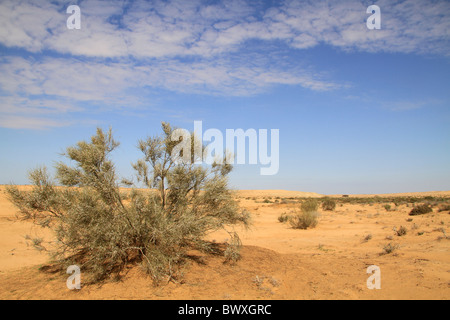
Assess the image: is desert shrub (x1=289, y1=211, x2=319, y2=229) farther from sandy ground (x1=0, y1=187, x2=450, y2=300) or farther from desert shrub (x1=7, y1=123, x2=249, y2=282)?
desert shrub (x1=7, y1=123, x2=249, y2=282)

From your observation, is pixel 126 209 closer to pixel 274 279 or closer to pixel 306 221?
pixel 274 279

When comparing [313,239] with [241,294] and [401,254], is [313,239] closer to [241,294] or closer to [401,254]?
[401,254]

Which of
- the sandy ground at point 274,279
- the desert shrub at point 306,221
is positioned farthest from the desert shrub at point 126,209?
the desert shrub at point 306,221

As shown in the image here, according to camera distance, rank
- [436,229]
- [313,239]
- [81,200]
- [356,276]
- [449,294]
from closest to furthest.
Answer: [449,294] < [81,200] < [356,276] < [436,229] < [313,239]

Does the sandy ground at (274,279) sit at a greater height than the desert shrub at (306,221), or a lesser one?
greater

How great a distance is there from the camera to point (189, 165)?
26.7 feet

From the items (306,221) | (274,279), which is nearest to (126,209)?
(274,279)

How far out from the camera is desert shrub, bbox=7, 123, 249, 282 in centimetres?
668

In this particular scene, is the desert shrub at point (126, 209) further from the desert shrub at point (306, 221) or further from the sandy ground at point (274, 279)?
the desert shrub at point (306, 221)

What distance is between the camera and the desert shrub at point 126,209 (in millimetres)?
6684

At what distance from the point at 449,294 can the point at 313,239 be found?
9.08 m

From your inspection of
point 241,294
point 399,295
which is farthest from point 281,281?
point 399,295

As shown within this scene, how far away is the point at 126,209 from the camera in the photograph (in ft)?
24.0

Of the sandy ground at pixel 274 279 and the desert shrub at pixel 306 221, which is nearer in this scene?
the sandy ground at pixel 274 279
